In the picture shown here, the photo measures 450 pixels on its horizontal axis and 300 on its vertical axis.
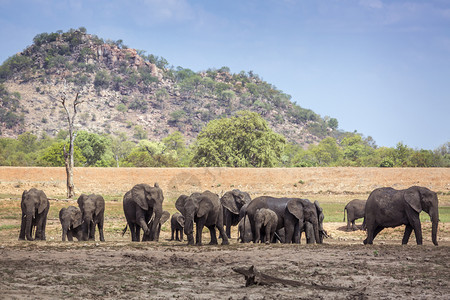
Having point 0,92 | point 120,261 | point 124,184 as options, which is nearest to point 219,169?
point 124,184

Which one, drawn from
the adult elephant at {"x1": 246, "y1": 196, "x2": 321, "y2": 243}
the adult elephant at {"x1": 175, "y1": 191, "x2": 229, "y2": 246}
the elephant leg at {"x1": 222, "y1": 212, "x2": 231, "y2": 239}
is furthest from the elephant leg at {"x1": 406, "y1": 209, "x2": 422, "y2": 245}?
the elephant leg at {"x1": 222, "y1": 212, "x2": 231, "y2": 239}

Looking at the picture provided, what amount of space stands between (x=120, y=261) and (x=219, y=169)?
150ft

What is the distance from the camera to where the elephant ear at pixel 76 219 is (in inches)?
803

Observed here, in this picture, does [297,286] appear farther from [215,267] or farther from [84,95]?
[84,95]

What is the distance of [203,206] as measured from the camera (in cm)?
1823

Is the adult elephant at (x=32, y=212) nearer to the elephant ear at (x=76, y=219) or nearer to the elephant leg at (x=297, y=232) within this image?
the elephant ear at (x=76, y=219)

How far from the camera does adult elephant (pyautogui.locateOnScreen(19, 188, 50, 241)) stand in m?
20.0

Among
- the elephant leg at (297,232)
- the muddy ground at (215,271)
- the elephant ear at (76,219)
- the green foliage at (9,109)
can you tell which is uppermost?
the green foliage at (9,109)

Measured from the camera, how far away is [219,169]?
5969 cm

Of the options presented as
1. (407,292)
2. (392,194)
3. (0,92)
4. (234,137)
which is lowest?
(407,292)

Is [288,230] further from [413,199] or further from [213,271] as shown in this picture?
[213,271]

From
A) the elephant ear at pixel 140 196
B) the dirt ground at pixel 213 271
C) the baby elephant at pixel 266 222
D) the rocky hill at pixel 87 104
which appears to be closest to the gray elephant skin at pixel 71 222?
the dirt ground at pixel 213 271

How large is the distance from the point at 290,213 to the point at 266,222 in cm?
104

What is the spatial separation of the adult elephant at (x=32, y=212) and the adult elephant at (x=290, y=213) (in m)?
7.40
